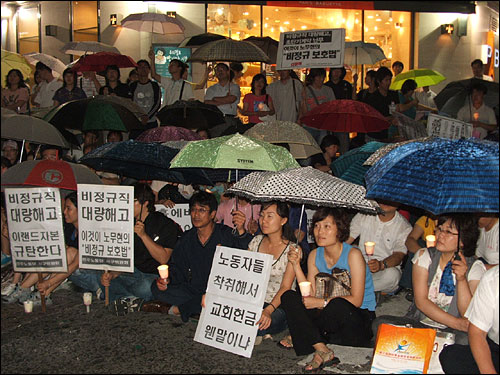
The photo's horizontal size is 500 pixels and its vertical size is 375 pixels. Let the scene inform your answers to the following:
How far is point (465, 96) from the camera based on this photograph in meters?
10.8

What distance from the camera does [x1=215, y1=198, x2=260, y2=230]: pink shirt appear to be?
294 inches

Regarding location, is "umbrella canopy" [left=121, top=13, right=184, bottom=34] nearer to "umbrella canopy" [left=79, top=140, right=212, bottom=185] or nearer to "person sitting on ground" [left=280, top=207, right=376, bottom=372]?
"umbrella canopy" [left=79, top=140, right=212, bottom=185]

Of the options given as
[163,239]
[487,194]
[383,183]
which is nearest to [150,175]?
[163,239]

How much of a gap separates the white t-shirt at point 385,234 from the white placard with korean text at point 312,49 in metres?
3.67

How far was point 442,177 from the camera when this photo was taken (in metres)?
4.48

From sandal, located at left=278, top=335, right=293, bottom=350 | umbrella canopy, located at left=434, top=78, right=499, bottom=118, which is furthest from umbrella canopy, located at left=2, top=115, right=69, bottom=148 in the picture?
umbrella canopy, located at left=434, top=78, right=499, bottom=118

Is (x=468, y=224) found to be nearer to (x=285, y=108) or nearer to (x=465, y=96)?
(x=465, y=96)

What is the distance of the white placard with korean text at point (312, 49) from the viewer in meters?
10.1

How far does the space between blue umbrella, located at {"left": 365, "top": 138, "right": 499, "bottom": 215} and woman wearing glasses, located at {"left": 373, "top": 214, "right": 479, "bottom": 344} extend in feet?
1.91

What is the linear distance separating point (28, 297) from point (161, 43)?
35.0 feet

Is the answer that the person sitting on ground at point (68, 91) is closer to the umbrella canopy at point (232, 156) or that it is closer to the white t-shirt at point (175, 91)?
the white t-shirt at point (175, 91)

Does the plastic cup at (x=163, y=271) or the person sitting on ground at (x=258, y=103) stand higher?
the person sitting on ground at (x=258, y=103)

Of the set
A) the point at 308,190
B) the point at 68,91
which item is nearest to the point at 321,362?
the point at 308,190

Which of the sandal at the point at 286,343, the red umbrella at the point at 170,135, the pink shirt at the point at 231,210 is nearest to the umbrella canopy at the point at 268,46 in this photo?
the red umbrella at the point at 170,135
